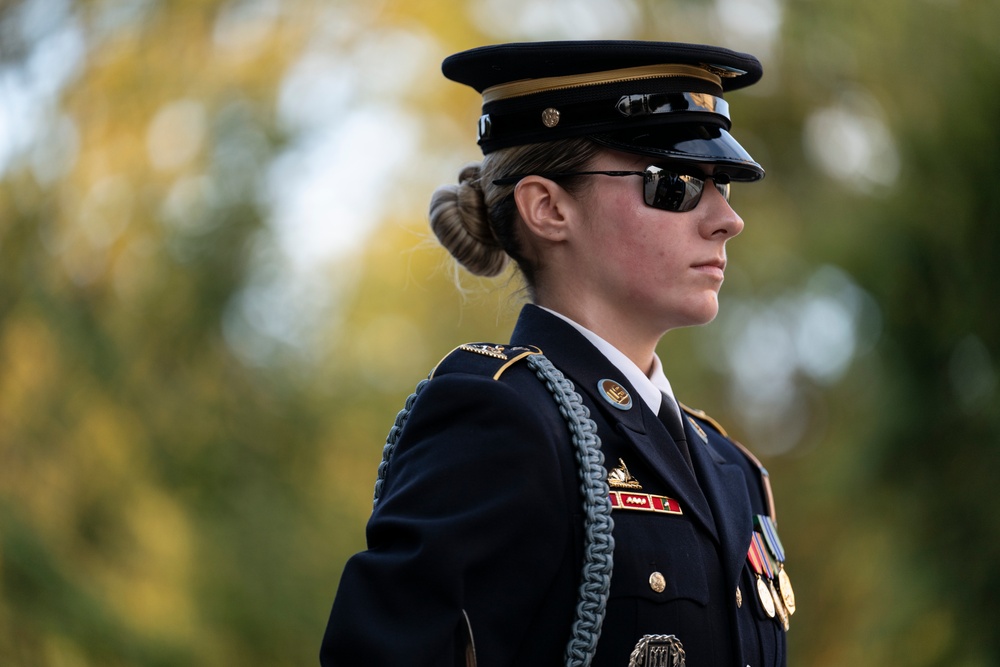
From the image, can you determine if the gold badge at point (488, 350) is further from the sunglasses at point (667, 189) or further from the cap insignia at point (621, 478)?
the sunglasses at point (667, 189)

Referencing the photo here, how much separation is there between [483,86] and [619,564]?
3.82 ft

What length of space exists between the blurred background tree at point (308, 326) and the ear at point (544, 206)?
4608 millimetres

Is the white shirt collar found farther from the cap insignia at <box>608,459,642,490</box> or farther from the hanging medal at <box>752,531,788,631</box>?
the hanging medal at <box>752,531,788,631</box>

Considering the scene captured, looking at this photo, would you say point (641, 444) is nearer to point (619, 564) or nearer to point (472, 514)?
point (619, 564)

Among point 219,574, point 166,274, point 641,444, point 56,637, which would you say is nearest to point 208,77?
point 166,274

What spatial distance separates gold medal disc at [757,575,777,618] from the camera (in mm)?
2746

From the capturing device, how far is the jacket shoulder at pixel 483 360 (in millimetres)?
2588

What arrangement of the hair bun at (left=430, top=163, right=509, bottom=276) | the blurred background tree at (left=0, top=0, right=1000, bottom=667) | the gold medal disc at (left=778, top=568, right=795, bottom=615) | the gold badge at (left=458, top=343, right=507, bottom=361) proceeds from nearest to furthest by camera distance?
1. the gold badge at (left=458, top=343, right=507, bottom=361)
2. the gold medal disc at (left=778, top=568, right=795, bottom=615)
3. the hair bun at (left=430, top=163, right=509, bottom=276)
4. the blurred background tree at (left=0, top=0, right=1000, bottom=667)

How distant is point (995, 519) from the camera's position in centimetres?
659

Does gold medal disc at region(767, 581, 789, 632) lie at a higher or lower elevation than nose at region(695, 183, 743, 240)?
lower

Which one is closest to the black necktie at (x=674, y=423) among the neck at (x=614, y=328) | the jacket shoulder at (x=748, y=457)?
the neck at (x=614, y=328)

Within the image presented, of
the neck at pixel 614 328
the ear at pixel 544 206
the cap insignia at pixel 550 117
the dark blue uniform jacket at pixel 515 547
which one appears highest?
the cap insignia at pixel 550 117

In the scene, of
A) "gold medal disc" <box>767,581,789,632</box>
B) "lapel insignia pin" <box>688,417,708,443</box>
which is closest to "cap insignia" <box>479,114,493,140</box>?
"lapel insignia pin" <box>688,417,708,443</box>

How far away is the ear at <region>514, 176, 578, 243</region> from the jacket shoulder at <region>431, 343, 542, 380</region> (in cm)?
28
